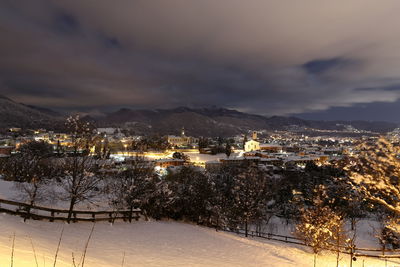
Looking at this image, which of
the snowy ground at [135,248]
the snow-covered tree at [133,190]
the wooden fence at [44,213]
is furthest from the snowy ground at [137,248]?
the snow-covered tree at [133,190]

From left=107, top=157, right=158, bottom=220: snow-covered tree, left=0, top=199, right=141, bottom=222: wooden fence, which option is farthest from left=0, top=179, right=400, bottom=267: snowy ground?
left=107, top=157, right=158, bottom=220: snow-covered tree

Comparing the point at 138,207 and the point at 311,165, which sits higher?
the point at 311,165

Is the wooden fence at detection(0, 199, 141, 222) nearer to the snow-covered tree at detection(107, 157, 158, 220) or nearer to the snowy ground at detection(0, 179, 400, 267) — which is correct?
the snowy ground at detection(0, 179, 400, 267)

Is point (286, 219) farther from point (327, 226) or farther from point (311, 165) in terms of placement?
point (311, 165)

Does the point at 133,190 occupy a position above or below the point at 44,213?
above

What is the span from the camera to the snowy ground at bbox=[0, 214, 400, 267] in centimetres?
928

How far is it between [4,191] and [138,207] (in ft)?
37.1

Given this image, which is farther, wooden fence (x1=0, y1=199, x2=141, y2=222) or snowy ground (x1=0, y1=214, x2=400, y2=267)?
wooden fence (x1=0, y1=199, x2=141, y2=222)

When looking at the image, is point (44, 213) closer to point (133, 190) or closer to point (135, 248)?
point (133, 190)

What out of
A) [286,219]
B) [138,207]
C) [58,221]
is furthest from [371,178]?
[286,219]

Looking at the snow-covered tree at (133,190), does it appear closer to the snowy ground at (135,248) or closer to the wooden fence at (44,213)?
the wooden fence at (44,213)

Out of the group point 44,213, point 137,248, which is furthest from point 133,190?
point 137,248

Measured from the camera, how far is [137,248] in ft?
45.3

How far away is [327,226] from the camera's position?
62.7 feet
